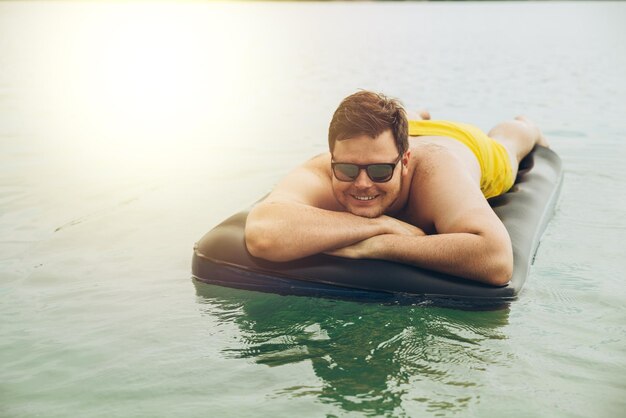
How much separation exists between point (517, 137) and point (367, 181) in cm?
290

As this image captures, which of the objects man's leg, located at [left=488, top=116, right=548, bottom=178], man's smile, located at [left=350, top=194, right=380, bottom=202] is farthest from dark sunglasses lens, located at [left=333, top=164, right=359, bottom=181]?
man's leg, located at [left=488, top=116, right=548, bottom=178]

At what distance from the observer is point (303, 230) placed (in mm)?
4133

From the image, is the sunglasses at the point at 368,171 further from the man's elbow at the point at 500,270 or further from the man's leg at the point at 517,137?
the man's leg at the point at 517,137

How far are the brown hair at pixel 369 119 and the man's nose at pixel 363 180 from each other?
0.20 m

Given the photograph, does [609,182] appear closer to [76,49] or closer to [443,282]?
[443,282]

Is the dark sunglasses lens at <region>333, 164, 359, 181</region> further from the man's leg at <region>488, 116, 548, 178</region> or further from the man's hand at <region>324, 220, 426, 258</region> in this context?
the man's leg at <region>488, 116, 548, 178</region>

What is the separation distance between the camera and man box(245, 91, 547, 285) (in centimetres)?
409

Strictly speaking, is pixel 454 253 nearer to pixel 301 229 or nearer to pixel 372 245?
pixel 372 245

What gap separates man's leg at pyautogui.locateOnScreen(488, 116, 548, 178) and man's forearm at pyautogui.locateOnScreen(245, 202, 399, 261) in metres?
2.50

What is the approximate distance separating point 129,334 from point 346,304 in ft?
3.59

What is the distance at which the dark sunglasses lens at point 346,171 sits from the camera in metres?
4.16

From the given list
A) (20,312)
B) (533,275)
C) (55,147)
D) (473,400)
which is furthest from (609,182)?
(55,147)

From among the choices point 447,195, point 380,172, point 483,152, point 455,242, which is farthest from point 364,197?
point 483,152

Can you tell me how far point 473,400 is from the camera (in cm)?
314
